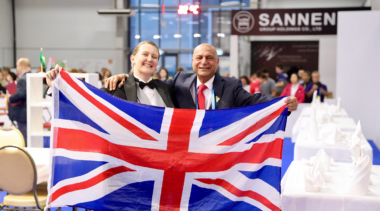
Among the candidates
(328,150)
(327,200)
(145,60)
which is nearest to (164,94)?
(145,60)

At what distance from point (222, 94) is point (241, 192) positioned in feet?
2.34

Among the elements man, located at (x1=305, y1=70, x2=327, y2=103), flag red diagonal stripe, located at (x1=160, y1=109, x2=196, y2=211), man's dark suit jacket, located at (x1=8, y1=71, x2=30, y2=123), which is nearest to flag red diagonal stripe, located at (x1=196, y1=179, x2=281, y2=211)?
→ flag red diagonal stripe, located at (x1=160, y1=109, x2=196, y2=211)

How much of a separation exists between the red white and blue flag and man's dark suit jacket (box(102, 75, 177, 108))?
160 mm

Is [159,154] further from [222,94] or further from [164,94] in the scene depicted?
[222,94]

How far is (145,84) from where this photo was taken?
256 cm

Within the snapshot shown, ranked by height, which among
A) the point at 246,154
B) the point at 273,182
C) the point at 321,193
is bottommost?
the point at 321,193

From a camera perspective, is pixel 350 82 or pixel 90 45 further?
pixel 90 45

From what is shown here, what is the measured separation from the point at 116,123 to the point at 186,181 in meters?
0.54

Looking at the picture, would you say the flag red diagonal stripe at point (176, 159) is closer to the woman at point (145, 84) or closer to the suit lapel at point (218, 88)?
the woman at point (145, 84)

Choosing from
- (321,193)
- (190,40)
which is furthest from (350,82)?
(190,40)

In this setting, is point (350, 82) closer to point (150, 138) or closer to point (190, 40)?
point (150, 138)

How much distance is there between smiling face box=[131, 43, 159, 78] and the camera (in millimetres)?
2521

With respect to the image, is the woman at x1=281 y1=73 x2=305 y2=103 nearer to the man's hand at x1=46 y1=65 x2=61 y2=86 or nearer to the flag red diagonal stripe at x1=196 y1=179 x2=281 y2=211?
the flag red diagonal stripe at x1=196 y1=179 x2=281 y2=211

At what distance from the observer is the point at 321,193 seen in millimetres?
2645
